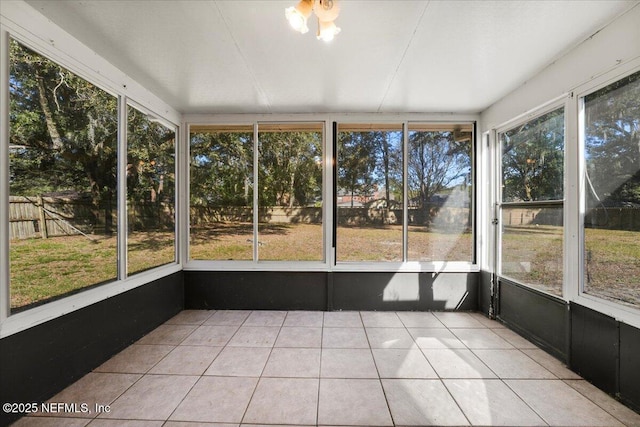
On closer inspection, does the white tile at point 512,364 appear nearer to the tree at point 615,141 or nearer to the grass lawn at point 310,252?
the grass lawn at point 310,252

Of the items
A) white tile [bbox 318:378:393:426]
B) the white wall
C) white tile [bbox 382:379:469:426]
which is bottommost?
Result: white tile [bbox 382:379:469:426]

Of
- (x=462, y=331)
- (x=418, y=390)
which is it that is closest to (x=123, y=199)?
(x=418, y=390)

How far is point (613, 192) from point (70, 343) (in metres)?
4.18

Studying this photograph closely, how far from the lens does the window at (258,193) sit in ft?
11.8

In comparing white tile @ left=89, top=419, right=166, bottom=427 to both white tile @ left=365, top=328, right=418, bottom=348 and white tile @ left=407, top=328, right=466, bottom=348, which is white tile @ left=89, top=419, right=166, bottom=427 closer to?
white tile @ left=365, top=328, right=418, bottom=348

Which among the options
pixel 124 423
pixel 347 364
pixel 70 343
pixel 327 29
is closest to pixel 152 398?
pixel 124 423

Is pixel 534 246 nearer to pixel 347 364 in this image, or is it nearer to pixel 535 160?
pixel 535 160

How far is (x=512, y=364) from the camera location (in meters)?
2.28

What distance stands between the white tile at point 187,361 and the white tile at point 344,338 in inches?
41.1

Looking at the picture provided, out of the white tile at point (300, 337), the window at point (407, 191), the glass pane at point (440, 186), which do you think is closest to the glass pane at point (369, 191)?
the window at point (407, 191)

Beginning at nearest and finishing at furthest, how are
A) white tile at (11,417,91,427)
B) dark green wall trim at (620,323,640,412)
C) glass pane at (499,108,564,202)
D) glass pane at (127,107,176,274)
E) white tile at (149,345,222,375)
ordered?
white tile at (11,417,91,427), dark green wall trim at (620,323,640,412), white tile at (149,345,222,375), glass pane at (499,108,564,202), glass pane at (127,107,176,274)

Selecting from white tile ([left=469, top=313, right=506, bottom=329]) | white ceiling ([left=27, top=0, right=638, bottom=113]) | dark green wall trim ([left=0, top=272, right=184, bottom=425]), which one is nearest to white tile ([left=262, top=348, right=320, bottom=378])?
dark green wall trim ([left=0, top=272, right=184, bottom=425])

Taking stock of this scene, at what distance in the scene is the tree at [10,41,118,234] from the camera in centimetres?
175

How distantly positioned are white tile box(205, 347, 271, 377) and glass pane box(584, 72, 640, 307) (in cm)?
274
